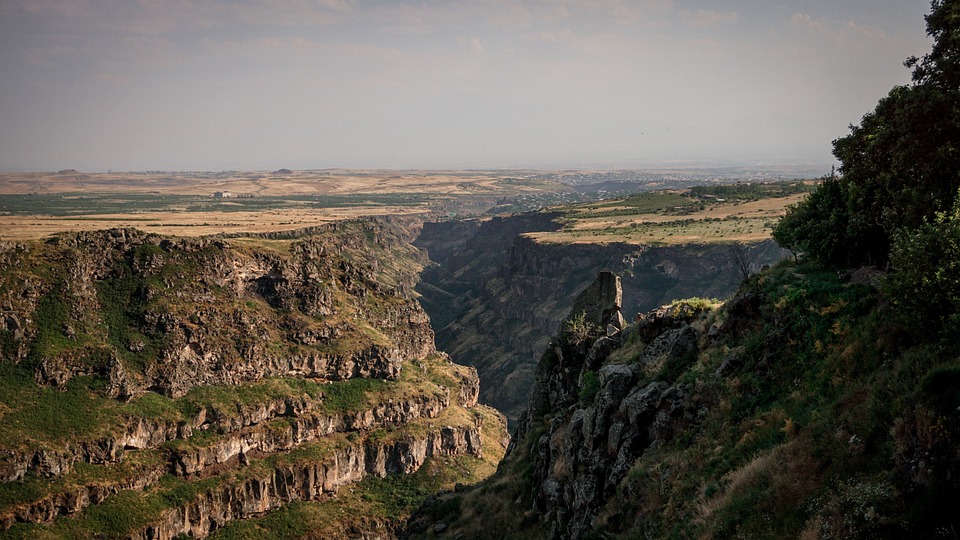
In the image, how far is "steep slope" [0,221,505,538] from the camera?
10169cm

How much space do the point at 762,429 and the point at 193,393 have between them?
12416cm

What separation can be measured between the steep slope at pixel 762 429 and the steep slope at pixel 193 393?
84.5m

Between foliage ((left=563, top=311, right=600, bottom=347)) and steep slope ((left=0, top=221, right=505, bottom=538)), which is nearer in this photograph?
foliage ((left=563, top=311, right=600, bottom=347))

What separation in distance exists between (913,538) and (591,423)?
73.9 feet

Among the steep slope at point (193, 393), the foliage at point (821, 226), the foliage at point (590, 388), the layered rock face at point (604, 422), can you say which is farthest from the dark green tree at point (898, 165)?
the steep slope at point (193, 393)

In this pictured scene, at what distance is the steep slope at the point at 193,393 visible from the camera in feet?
334

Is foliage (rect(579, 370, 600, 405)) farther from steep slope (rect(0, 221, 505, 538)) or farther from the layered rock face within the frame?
steep slope (rect(0, 221, 505, 538))

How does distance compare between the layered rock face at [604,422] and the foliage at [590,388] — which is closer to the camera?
the layered rock face at [604,422]

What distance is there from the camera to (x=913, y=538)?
51.4 feet

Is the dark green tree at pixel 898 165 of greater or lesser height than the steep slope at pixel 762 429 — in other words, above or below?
above

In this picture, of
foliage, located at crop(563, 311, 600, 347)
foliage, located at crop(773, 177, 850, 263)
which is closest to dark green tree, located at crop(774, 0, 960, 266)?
foliage, located at crop(773, 177, 850, 263)

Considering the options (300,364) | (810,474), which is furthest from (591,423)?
(300,364)

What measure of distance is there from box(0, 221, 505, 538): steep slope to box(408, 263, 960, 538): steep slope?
84510mm

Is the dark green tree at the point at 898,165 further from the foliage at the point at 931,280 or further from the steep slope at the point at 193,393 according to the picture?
the steep slope at the point at 193,393
